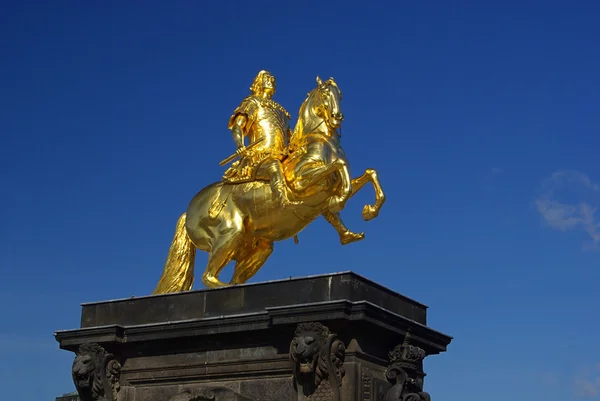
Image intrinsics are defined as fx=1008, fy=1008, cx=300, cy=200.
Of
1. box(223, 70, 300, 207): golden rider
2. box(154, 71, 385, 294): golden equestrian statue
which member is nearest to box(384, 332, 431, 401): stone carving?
box(154, 71, 385, 294): golden equestrian statue

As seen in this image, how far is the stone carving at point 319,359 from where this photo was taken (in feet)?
42.4

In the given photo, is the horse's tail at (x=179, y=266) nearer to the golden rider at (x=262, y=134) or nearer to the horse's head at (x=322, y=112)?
the golden rider at (x=262, y=134)

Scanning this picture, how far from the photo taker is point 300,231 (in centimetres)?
1612

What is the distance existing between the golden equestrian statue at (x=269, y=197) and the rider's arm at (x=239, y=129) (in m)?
0.15

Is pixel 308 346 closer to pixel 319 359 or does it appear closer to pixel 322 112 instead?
pixel 319 359

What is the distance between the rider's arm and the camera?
1727 centimetres

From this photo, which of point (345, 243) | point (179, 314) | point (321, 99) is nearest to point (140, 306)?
point (179, 314)

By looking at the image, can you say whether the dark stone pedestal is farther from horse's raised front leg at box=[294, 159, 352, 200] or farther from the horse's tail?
horse's raised front leg at box=[294, 159, 352, 200]

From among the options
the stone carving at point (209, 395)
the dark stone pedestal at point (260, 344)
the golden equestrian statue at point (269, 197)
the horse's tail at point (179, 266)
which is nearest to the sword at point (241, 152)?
the golden equestrian statue at point (269, 197)

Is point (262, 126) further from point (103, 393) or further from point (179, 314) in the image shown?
point (103, 393)

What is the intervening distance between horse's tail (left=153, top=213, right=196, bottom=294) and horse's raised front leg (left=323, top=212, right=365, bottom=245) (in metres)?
2.43

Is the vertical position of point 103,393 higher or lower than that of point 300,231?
lower

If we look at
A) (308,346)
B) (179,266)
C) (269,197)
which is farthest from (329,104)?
(308,346)

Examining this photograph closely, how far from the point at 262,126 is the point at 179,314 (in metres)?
3.83
